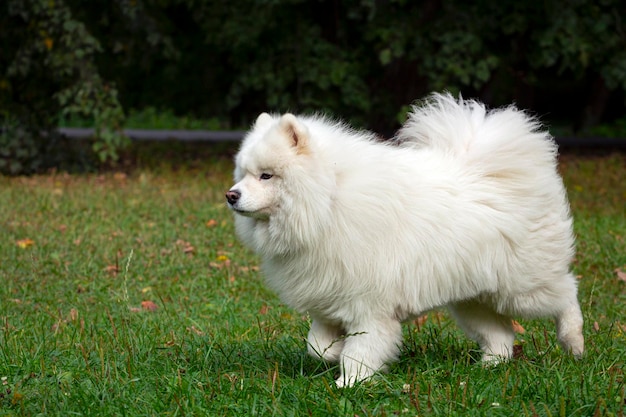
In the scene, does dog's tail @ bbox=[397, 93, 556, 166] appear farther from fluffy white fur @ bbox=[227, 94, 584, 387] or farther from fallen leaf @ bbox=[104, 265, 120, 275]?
fallen leaf @ bbox=[104, 265, 120, 275]

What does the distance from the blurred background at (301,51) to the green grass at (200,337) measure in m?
2.66

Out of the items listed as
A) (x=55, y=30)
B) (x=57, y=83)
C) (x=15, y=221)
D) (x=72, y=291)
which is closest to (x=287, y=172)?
(x=72, y=291)

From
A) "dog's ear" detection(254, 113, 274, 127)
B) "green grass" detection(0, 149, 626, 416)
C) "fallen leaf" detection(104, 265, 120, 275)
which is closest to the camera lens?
"green grass" detection(0, 149, 626, 416)

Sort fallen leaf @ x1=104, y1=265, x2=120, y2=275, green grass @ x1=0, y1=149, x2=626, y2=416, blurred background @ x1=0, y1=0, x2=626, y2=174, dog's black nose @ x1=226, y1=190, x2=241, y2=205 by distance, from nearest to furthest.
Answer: green grass @ x1=0, y1=149, x2=626, y2=416
dog's black nose @ x1=226, y1=190, x2=241, y2=205
fallen leaf @ x1=104, y1=265, x2=120, y2=275
blurred background @ x1=0, y1=0, x2=626, y2=174

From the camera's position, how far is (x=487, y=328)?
5.11m

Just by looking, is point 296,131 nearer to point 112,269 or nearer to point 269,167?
point 269,167

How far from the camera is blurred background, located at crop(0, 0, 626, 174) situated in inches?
508

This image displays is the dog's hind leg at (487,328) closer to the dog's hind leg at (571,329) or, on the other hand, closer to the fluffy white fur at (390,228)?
the fluffy white fur at (390,228)

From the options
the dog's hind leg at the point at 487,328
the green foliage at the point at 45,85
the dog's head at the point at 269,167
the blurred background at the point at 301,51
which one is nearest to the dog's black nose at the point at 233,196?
the dog's head at the point at 269,167

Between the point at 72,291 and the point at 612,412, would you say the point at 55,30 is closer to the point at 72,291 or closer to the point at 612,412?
the point at 72,291

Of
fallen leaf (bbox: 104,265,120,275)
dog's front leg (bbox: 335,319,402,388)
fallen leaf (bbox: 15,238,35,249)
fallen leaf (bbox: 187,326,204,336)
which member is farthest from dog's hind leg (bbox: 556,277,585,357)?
fallen leaf (bbox: 15,238,35,249)

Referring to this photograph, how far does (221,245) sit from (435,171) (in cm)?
441

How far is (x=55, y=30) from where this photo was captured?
1262 cm

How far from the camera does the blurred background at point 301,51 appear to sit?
12.9 m
